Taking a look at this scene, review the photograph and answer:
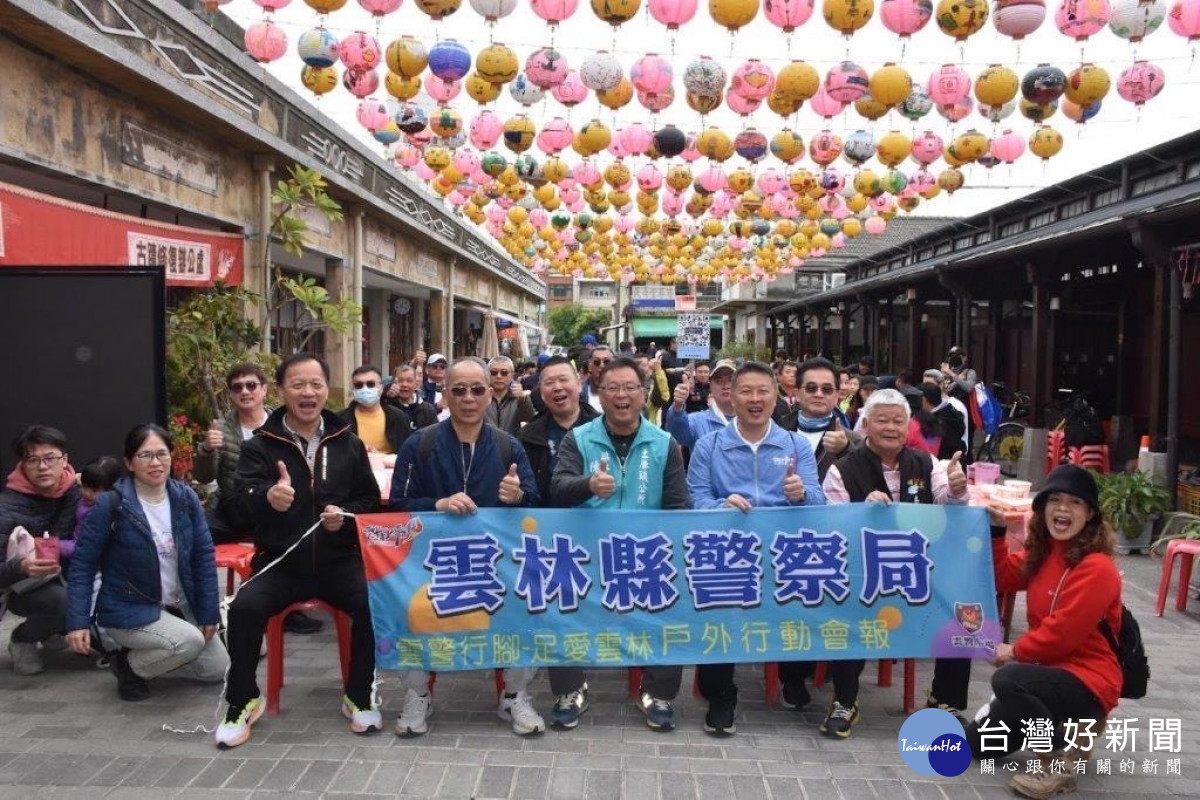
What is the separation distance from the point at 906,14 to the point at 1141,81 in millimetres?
2777

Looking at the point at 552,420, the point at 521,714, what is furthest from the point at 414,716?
the point at 552,420

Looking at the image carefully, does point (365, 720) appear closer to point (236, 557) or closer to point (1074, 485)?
point (236, 557)

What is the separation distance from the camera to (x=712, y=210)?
17641 millimetres

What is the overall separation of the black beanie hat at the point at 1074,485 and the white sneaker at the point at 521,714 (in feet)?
8.16

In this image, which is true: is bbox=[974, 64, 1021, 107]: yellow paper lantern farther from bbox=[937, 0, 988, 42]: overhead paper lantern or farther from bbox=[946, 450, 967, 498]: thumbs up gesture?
bbox=[946, 450, 967, 498]: thumbs up gesture

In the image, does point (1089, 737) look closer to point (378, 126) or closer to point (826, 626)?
point (826, 626)

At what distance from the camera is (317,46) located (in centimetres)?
886

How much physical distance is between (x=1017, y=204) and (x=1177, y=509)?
9.47 metres

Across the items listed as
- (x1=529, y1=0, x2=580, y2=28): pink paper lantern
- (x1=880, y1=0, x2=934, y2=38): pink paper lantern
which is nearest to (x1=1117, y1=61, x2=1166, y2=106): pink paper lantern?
(x1=880, y1=0, x2=934, y2=38): pink paper lantern

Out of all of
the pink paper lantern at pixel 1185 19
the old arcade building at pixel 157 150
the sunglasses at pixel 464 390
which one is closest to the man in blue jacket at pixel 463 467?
the sunglasses at pixel 464 390

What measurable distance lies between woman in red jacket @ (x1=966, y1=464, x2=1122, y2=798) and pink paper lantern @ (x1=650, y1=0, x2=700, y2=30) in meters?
5.80

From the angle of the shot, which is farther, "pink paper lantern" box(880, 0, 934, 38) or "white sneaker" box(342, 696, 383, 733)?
"pink paper lantern" box(880, 0, 934, 38)

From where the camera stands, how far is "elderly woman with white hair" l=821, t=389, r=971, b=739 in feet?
13.5

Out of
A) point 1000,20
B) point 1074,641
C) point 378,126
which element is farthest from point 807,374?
point 378,126
